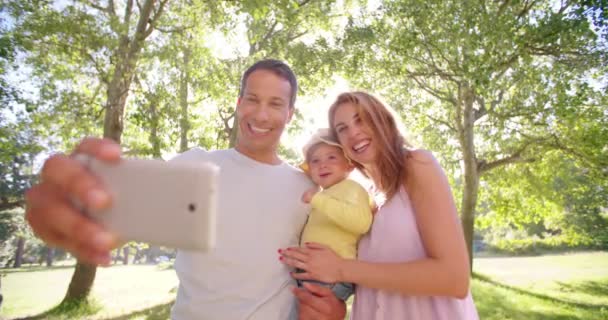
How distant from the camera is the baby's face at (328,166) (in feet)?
8.25

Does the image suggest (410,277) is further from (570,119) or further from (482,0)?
(570,119)

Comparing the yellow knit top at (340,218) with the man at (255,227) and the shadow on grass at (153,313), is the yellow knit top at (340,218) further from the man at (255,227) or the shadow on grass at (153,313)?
the shadow on grass at (153,313)

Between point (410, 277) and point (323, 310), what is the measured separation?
1.80 feet

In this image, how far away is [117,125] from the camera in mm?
10336

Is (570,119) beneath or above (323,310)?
above

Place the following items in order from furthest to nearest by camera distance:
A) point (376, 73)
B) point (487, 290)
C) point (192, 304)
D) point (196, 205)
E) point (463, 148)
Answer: point (463, 148) < point (487, 290) < point (376, 73) < point (192, 304) < point (196, 205)

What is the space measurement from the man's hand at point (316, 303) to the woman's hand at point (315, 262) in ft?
0.29

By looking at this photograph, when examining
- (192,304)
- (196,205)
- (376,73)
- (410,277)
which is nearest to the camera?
(196,205)

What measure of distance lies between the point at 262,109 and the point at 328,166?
1.88ft

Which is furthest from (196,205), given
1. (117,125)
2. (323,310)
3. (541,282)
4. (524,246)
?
(524,246)

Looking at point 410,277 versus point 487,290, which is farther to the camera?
point 487,290

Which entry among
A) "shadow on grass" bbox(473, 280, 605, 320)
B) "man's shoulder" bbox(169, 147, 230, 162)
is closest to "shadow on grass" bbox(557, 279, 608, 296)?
"shadow on grass" bbox(473, 280, 605, 320)

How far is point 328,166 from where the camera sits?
8.27 feet

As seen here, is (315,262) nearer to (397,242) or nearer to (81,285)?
(397,242)
